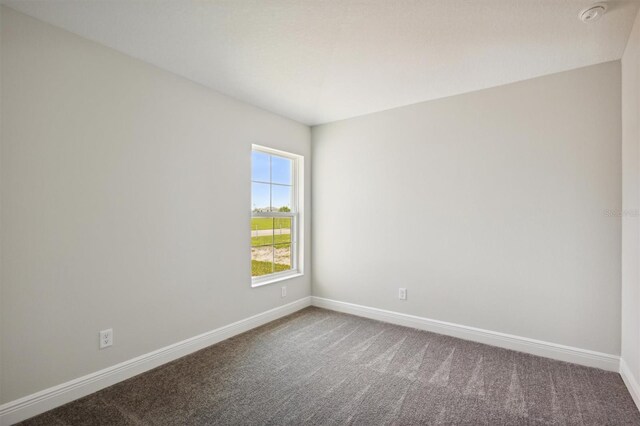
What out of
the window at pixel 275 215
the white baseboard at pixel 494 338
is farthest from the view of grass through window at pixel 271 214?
the white baseboard at pixel 494 338

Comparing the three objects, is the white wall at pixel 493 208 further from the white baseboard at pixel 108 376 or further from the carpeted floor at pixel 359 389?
the white baseboard at pixel 108 376

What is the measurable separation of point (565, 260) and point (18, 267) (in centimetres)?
395

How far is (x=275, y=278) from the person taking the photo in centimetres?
385

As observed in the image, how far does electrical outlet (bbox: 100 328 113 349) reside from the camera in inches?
89.8

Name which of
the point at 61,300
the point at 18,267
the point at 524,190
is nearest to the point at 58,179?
the point at 18,267

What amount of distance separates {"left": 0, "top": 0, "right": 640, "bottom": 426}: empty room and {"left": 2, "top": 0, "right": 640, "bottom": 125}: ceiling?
0.02 meters

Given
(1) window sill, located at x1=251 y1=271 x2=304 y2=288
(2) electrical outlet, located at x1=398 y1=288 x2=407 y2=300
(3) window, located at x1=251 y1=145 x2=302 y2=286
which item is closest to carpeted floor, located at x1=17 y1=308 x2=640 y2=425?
(2) electrical outlet, located at x1=398 y1=288 x2=407 y2=300

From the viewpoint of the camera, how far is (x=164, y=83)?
2.67 metres

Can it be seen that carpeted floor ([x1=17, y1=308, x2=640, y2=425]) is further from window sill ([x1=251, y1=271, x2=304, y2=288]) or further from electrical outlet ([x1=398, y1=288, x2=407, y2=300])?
window sill ([x1=251, y1=271, x2=304, y2=288])

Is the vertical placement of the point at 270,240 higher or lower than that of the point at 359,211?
lower

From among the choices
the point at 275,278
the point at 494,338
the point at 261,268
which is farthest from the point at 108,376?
the point at 494,338

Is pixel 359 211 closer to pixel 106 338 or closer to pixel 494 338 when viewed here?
pixel 494 338

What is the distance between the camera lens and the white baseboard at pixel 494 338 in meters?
2.55

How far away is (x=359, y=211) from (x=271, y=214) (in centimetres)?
106
